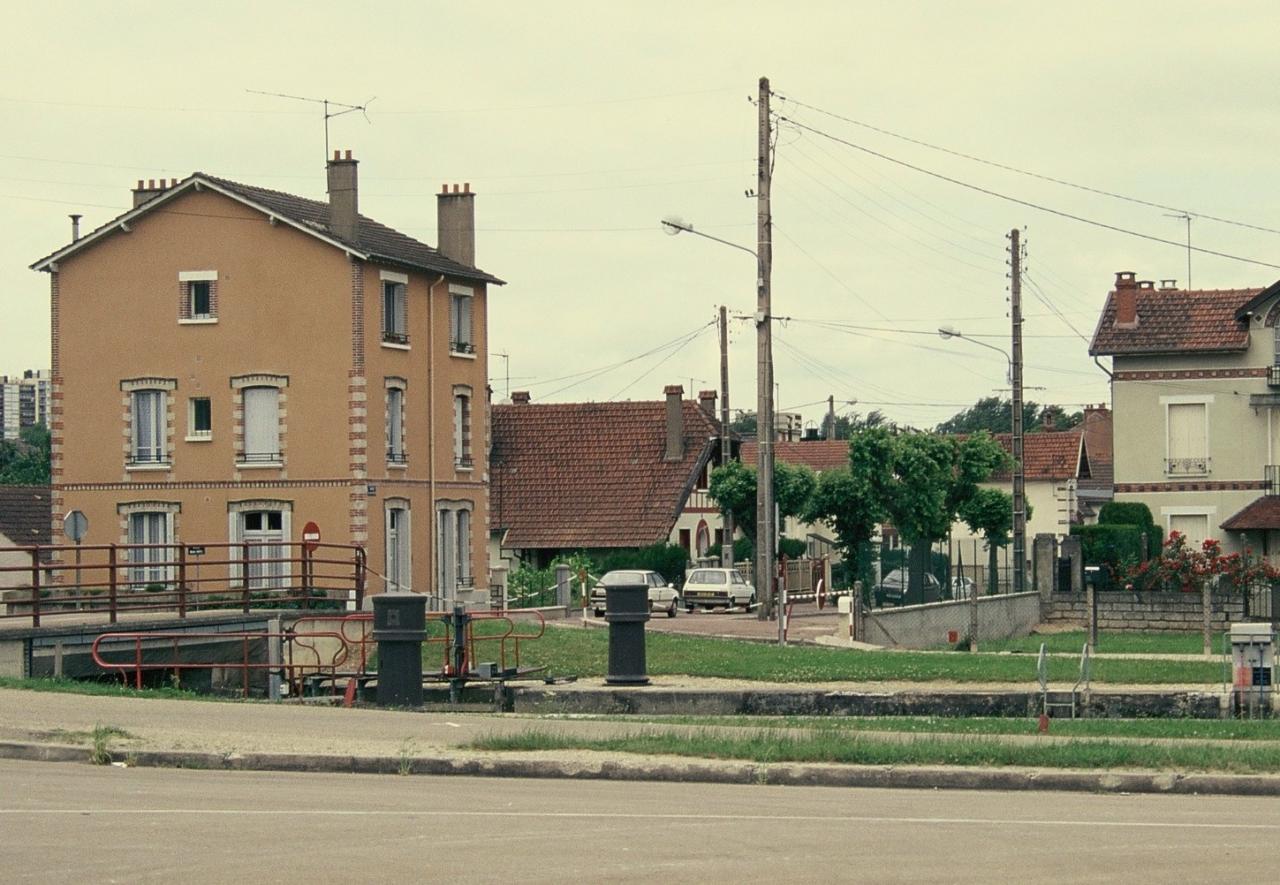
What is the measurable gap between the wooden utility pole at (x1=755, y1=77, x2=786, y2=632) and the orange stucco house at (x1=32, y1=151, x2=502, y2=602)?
9616 millimetres

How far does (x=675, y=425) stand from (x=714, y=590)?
11307 millimetres

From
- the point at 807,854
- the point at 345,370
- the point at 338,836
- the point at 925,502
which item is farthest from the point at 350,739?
the point at 925,502

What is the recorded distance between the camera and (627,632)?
83.7 ft

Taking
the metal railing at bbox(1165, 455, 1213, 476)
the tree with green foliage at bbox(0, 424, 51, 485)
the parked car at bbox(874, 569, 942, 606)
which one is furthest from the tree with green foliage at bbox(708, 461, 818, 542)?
the tree with green foliage at bbox(0, 424, 51, 485)

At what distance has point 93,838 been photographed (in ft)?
39.0

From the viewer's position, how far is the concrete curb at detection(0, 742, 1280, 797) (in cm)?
1519

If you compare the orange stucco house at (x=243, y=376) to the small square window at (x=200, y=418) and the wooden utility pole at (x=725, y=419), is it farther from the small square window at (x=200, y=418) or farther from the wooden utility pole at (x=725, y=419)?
the wooden utility pole at (x=725, y=419)

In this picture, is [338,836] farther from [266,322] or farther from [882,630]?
[266,322]

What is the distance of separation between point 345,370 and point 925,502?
25315 millimetres

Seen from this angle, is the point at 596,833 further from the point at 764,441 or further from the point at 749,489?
the point at 749,489

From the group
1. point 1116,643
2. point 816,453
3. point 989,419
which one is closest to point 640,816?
point 1116,643

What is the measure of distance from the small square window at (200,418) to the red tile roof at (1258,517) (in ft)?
98.3

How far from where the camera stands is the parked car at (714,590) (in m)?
60.3

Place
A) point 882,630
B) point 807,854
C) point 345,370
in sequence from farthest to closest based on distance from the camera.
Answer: point 345,370, point 882,630, point 807,854
